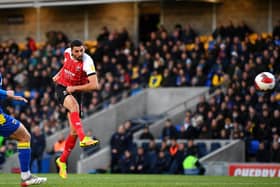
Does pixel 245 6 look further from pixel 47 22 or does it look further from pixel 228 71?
pixel 47 22

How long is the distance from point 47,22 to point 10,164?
31.2ft

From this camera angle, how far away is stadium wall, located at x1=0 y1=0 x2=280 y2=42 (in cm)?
3209

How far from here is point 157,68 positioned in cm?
3088

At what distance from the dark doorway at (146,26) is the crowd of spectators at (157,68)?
327 mm

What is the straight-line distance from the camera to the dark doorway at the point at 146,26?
35312 mm

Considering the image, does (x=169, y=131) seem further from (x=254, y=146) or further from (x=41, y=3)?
(x=41, y=3)

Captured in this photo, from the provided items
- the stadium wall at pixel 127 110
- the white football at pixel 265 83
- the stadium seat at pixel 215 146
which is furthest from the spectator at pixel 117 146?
the white football at pixel 265 83

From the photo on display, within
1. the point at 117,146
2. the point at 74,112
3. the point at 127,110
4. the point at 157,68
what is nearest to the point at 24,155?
the point at 74,112

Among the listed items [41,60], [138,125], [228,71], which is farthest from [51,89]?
[228,71]

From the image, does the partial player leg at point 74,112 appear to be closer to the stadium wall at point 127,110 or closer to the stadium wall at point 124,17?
the stadium wall at point 127,110

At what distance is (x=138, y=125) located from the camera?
2952cm

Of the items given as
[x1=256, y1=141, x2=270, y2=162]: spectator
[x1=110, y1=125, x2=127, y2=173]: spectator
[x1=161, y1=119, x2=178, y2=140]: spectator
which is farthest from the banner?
[x1=110, y1=125, x2=127, y2=173]: spectator

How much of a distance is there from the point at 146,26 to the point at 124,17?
95 centimetres

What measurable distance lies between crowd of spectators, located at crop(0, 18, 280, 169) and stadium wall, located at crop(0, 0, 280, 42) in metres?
1.09
